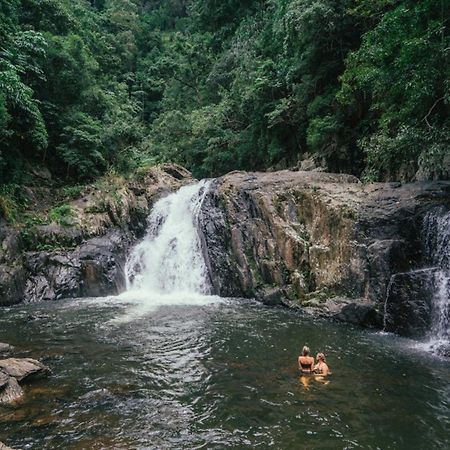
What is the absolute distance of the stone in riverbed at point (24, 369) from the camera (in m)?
8.47

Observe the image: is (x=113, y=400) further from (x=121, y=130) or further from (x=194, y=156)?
(x=194, y=156)

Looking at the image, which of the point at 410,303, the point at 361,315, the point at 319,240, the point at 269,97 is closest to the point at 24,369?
the point at 361,315

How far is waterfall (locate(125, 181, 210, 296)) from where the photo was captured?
1828 centimetres

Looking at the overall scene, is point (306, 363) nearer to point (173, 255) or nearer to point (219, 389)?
point (219, 389)

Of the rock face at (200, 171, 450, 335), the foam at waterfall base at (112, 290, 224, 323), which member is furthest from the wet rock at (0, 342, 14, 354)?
the rock face at (200, 171, 450, 335)

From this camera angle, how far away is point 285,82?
2323 centimetres

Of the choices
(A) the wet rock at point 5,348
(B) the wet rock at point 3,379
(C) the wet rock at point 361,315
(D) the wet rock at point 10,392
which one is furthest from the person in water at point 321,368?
(A) the wet rock at point 5,348

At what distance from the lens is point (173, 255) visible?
19.4m

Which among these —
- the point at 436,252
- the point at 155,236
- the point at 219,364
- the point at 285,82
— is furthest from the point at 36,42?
the point at 436,252

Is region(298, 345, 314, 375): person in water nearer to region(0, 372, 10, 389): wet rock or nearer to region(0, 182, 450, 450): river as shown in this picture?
region(0, 182, 450, 450): river

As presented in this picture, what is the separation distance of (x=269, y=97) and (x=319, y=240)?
1204cm

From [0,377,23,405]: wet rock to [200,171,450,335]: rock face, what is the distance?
9155 mm

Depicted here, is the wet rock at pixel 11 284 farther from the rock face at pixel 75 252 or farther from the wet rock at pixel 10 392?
the wet rock at pixel 10 392

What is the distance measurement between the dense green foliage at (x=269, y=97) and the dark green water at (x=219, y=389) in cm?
688
